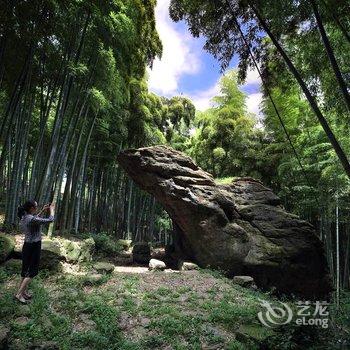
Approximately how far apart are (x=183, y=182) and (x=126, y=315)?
4.96 m

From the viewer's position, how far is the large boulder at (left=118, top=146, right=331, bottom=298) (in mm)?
8969

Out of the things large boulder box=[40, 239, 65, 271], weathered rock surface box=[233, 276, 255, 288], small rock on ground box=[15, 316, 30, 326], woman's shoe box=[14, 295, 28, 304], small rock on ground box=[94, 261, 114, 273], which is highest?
large boulder box=[40, 239, 65, 271]

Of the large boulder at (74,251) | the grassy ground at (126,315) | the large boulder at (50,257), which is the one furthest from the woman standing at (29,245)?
the large boulder at (74,251)

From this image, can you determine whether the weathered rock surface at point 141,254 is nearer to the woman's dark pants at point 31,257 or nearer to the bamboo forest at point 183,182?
the bamboo forest at point 183,182

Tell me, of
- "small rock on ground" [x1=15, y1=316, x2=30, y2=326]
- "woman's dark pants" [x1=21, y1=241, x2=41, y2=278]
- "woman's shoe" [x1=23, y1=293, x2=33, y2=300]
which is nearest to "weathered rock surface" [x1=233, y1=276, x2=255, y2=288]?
"woman's shoe" [x1=23, y1=293, x2=33, y2=300]

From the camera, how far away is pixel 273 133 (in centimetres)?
1319

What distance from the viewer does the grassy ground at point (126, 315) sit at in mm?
4422

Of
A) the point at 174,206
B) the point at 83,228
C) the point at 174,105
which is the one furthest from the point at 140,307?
the point at 174,105

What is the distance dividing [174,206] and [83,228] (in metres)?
7.68

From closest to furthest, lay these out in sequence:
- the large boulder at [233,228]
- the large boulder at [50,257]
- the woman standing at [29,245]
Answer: the woman standing at [29,245] → the large boulder at [50,257] → the large boulder at [233,228]

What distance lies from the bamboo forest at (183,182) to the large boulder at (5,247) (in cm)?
3

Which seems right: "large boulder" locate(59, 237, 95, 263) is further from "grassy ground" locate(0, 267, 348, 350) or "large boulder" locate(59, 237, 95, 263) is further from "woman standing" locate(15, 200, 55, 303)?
"woman standing" locate(15, 200, 55, 303)

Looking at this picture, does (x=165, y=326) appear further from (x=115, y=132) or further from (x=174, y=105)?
(x=174, y=105)

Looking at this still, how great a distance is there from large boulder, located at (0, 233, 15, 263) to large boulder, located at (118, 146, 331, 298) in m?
4.25
